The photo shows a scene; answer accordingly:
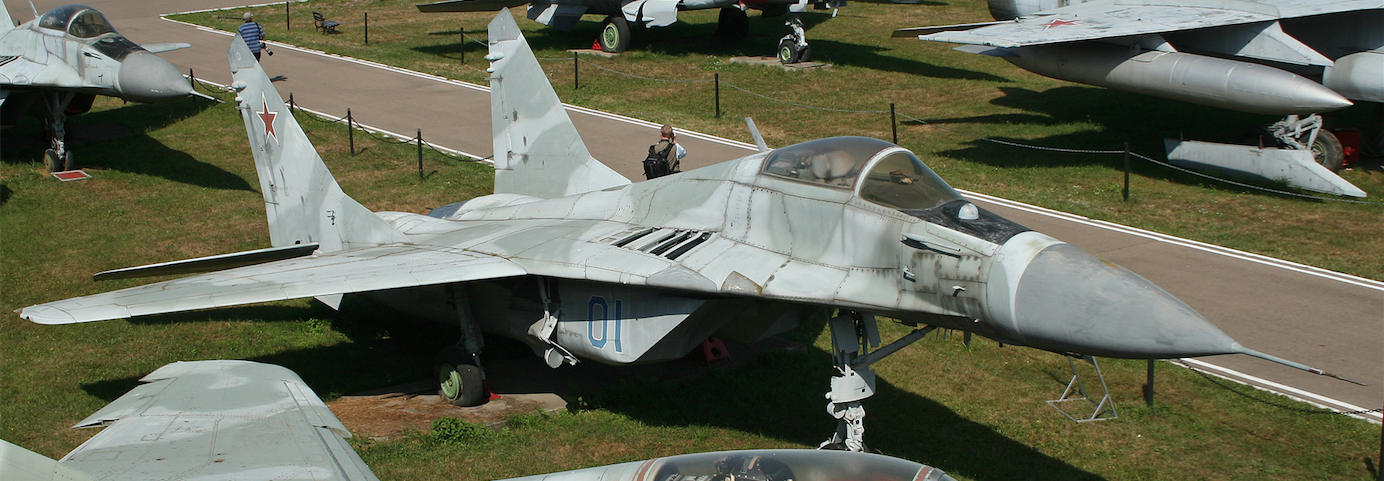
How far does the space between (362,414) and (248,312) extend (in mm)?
3635

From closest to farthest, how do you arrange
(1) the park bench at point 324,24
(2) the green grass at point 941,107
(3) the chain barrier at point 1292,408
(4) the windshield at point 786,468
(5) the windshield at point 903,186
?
(4) the windshield at point 786,468 → (5) the windshield at point 903,186 → (3) the chain barrier at point 1292,408 → (2) the green grass at point 941,107 → (1) the park bench at point 324,24

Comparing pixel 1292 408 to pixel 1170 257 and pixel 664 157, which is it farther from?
pixel 664 157

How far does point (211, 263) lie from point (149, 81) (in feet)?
26.3

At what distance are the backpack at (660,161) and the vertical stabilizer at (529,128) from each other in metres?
1.98

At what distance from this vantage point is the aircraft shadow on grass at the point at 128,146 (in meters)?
18.7

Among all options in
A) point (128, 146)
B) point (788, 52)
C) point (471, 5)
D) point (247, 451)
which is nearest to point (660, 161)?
point (247, 451)

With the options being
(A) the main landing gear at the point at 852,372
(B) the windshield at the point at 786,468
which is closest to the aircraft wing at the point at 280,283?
(A) the main landing gear at the point at 852,372

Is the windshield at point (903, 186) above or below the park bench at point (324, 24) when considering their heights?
below

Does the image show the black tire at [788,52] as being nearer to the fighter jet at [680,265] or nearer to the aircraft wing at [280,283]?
the fighter jet at [680,265]

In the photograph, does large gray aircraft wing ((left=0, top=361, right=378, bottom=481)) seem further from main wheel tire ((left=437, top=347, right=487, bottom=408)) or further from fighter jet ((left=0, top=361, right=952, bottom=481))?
main wheel tire ((left=437, top=347, right=487, bottom=408))

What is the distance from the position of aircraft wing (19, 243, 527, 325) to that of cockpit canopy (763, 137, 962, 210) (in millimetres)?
2805

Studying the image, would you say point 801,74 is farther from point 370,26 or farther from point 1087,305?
point 1087,305

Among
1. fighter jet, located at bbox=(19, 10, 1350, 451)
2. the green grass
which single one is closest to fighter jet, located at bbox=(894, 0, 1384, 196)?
the green grass

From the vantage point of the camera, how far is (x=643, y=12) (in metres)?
27.4
